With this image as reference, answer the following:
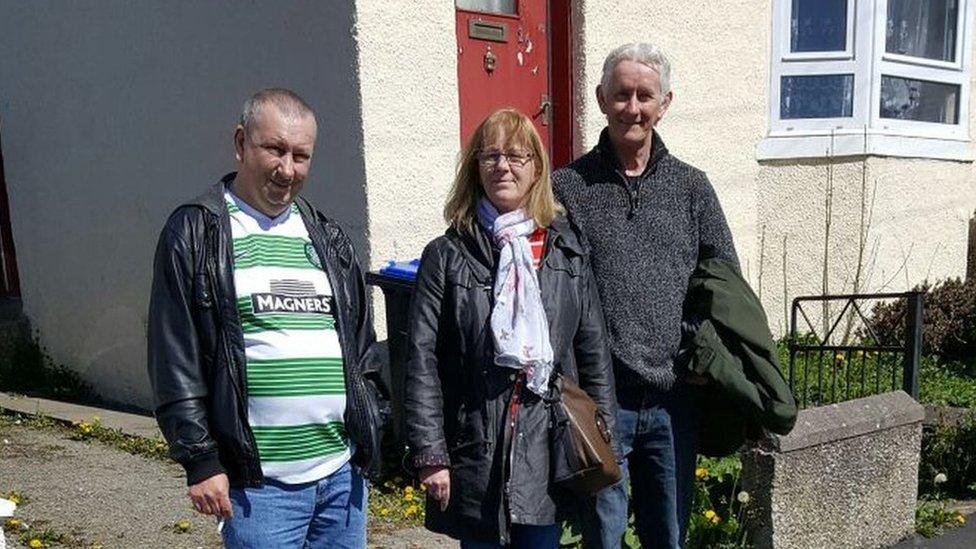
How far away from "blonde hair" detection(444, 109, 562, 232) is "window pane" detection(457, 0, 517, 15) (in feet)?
9.56

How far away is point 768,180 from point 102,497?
5.07 metres

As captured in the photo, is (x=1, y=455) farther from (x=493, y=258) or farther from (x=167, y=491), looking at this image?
(x=493, y=258)

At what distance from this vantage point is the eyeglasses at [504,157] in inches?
92.7

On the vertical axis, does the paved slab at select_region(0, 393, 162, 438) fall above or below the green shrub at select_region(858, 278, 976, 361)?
below

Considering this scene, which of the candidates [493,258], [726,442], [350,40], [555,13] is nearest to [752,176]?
[555,13]

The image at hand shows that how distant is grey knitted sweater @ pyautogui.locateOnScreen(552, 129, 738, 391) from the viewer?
2576 mm

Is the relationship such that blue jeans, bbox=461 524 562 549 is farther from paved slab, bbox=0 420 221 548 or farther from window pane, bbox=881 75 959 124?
window pane, bbox=881 75 959 124

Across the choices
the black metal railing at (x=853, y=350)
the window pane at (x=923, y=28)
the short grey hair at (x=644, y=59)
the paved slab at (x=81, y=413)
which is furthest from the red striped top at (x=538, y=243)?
the window pane at (x=923, y=28)

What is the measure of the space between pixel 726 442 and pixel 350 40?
2890mm

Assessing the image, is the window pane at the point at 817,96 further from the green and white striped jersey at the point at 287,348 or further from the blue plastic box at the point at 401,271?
the green and white striped jersey at the point at 287,348

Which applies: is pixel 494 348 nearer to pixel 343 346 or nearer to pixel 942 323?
pixel 343 346

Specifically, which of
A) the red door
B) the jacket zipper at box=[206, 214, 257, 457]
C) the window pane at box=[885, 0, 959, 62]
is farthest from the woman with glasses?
the window pane at box=[885, 0, 959, 62]

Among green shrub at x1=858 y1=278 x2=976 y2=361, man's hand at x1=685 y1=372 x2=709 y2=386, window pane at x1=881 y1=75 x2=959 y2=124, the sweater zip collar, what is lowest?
green shrub at x1=858 y1=278 x2=976 y2=361

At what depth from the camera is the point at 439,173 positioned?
498cm
